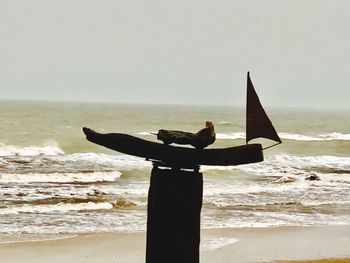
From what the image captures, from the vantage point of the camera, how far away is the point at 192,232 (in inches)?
116

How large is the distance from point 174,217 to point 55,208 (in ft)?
47.0

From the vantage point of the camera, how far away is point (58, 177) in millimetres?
24938

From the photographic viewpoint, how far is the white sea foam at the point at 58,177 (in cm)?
2380

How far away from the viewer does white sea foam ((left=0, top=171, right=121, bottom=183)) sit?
78.1 feet

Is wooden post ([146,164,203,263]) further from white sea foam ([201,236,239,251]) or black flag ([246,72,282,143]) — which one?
white sea foam ([201,236,239,251])

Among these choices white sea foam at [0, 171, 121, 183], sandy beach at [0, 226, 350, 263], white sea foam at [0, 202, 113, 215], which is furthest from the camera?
white sea foam at [0, 171, 121, 183]

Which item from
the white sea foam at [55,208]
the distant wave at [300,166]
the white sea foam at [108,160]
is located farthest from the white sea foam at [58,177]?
the distant wave at [300,166]

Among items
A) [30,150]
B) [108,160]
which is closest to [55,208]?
[108,160]

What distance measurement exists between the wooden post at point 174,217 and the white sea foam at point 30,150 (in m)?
36.8

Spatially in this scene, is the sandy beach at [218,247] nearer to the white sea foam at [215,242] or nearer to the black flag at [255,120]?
the white sea foam at [215,242]

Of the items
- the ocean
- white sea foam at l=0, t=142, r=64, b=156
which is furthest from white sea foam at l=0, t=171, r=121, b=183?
white sea foam at l=0, t=142, r=64, b=156

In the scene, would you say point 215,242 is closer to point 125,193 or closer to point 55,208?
point 55,208

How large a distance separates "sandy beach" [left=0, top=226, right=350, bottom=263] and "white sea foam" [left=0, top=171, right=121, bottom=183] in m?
11.0

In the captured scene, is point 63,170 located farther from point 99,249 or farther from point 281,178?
point 99,249
